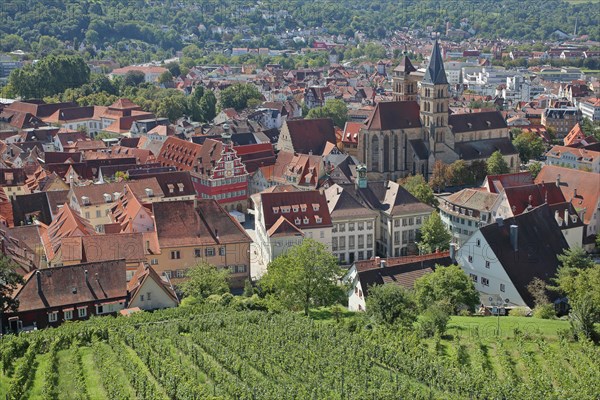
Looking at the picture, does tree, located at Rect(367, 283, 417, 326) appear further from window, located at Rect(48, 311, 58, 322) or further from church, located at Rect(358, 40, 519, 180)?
church, located at Rect(358, 40, 519, 180)

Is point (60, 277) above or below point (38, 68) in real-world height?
below

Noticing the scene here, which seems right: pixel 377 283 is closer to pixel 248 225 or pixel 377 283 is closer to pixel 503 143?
pixel 248 225

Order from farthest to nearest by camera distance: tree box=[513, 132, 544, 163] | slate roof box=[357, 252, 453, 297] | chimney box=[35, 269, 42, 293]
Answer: tree box=[513, 132, 544, 163] < slate roof box=[357, 252, 453, 297] < chimney box=[35, 269, 42, 293]

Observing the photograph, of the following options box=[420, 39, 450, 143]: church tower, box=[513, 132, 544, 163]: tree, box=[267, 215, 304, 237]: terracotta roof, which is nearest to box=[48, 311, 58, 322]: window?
box=[267, 215, 304, 237]: terracotta roof

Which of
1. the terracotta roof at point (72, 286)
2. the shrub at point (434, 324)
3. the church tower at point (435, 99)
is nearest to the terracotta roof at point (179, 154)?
the church tower at point (435, 99)

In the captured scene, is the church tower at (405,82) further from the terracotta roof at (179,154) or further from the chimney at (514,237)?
the chimney at (514,237)

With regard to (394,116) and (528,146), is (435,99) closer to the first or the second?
(394,116)

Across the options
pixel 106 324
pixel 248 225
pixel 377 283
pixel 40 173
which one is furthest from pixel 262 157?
pixel 106 324

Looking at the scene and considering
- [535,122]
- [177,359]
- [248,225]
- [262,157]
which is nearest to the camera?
[177,359]
